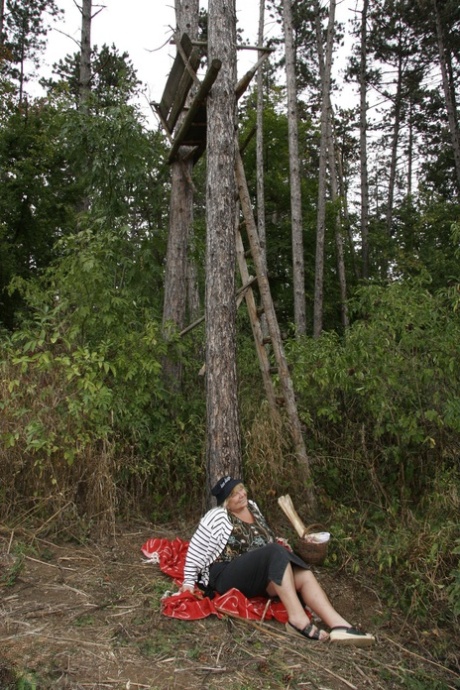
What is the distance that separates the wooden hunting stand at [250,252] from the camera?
6070 millimetres

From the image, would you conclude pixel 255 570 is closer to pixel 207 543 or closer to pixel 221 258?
pixel 207 543

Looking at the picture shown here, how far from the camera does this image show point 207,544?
4449 mm

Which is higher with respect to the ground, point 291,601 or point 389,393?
point 389,393

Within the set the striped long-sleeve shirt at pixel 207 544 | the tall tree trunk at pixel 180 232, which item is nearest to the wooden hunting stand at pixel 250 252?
the tall tree trunk at pixel 180 232

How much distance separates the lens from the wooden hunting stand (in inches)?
239

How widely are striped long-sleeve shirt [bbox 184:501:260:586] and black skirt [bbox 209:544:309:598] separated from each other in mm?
116

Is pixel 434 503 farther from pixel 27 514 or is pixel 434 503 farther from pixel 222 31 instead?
pixel 222 31

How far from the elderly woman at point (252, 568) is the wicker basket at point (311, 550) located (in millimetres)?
349

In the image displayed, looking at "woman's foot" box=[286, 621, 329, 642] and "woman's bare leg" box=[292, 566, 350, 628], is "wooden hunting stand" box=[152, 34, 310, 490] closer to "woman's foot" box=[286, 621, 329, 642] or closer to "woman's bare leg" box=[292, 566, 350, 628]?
"woman's bare leg" box=[292, 566, 350, 628]

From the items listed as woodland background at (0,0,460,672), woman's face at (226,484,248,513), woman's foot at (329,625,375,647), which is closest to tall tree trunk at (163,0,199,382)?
woodland background at (0,0,460,672)

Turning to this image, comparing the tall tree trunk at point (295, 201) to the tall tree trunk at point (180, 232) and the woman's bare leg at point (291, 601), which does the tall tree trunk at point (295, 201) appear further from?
the woman's bare leg at point (291, 601)

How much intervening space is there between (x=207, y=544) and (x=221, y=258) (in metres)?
2.66

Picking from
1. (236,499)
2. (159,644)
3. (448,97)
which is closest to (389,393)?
(236,499)

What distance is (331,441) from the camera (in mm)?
6191
